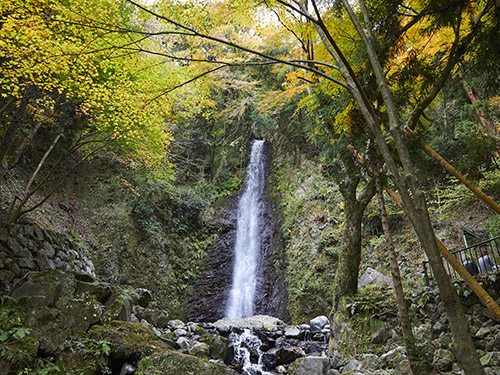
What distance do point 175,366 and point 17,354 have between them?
222 centimetres

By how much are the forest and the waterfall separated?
0.32 feet

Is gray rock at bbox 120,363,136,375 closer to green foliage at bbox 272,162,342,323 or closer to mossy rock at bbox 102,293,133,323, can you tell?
mossy rock at bbox 102,293,133,323

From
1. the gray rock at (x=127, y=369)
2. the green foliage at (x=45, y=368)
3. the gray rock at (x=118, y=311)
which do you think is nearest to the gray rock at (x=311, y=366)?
the gray rock at (x=127, y=369)

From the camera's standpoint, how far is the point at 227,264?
14.5 metres

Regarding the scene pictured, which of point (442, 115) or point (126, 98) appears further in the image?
point (442, 115)

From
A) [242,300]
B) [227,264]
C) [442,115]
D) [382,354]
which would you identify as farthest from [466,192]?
[227,264]

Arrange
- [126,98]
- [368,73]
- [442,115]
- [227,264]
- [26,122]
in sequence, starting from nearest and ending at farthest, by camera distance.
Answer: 1. [368,73]
2. [126,98]
3. [26,122]
4. [442,115]
5. [227,264]

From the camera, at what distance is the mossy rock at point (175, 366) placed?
4633mm

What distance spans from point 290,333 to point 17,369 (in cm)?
680

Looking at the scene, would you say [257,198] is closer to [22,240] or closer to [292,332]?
[292,332]

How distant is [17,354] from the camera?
386 cm

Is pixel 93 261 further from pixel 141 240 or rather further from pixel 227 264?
pixel 227 264

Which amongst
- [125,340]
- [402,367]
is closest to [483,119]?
[402,367]

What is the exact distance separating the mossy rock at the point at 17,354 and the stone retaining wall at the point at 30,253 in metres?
1.90
